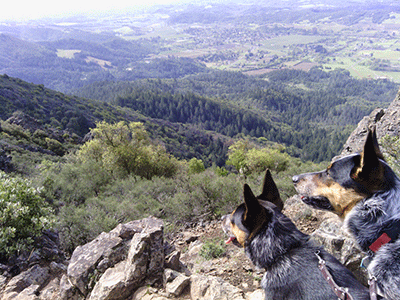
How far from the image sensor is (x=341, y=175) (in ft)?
11.0

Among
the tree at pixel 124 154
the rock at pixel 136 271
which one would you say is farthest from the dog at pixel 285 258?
the tree at pixel 124 154

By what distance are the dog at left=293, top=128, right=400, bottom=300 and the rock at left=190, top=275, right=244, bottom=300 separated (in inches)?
129

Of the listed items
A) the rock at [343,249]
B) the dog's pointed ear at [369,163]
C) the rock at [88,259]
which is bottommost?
the rock at [88,259]

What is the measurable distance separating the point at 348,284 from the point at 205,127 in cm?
14825

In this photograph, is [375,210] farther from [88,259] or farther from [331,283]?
[88,259]

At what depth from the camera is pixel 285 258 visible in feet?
10.0

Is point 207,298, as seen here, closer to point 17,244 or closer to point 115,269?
point 115,269

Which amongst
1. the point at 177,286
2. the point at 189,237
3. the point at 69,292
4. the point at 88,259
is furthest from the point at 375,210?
the point at 189,237

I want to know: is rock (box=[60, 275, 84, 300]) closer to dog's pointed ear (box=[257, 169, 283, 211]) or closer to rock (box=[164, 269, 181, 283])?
rock (box=[164, 269, 181, 283])

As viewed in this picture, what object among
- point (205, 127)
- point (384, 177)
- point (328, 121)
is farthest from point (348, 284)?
point (328, 121)

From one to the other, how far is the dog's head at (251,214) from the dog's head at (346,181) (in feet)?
2.10

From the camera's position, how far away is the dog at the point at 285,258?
9.45 ft

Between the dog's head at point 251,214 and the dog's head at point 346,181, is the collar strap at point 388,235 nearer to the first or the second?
the dog's head at point 346,181

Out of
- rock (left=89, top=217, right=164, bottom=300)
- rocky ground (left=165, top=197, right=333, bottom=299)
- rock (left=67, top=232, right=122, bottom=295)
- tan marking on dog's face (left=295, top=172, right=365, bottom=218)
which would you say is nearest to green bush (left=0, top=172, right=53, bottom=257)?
rock (left=67, top=232, right=122, bottom=295)
